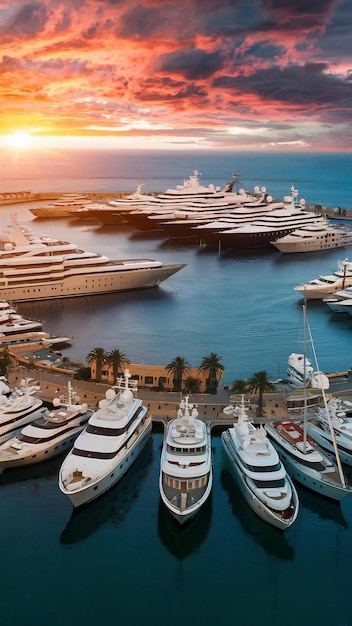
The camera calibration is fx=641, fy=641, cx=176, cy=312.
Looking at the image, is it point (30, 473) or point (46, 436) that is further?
point (46, 436)

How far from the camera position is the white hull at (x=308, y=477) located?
72.7 ft

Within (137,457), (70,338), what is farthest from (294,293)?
(137,457)

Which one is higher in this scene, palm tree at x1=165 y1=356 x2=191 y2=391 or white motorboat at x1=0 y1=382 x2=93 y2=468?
palm tree at x1=165 y1=356 x2=191 y2=391

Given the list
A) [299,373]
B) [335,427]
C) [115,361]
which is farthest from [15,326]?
[335,427]

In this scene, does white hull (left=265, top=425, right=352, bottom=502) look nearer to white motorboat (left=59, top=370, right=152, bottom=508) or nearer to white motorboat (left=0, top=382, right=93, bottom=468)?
white motorboat (left=59, top=370, right=152, bottom=508)

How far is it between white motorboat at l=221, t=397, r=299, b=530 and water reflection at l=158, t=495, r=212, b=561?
1762mm

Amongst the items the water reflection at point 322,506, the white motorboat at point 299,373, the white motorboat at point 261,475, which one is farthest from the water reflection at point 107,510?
the white motorboat at point 299,373

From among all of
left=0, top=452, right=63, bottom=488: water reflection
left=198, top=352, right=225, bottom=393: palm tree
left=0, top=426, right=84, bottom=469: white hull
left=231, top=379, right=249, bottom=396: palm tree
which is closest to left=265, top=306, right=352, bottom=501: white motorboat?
left=231, top=379, right=249, bottom=396: palm tree

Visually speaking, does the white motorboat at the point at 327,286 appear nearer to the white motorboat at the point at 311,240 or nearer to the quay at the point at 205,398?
the quay at the point at 205,398

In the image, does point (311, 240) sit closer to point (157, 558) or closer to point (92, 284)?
point (92, 284)

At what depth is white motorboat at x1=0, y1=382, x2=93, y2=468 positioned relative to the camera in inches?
958

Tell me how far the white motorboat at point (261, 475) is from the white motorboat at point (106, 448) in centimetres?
A: 370

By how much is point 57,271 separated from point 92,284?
324cm

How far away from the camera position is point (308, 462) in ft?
76.5
